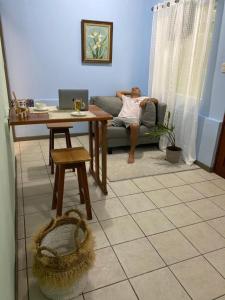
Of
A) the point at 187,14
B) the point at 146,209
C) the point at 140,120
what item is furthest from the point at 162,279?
the point at 187,14

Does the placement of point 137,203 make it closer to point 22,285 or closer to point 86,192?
point 86,192

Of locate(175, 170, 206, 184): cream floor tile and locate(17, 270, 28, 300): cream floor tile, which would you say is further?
locate(175, 170, 206, 184): cream floor tile

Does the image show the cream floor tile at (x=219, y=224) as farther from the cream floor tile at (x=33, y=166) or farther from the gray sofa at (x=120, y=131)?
the cream floor tile at (x=33, y=166)

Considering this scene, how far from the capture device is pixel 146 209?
2182mm

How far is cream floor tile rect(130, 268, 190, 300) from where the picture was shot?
1.38m

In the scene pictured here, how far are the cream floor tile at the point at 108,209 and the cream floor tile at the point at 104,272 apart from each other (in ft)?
1.36

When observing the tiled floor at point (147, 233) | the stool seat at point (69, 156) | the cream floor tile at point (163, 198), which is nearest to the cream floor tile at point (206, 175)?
the tiled floor at point (147, 233)

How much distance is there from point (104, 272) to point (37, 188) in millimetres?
1295

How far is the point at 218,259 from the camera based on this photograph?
165 cm

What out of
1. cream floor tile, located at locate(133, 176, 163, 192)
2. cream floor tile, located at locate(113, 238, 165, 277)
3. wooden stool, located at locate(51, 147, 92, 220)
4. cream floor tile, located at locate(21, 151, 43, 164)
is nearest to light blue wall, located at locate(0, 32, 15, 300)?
wooden stool, located at locate(51, 147, 92, 220)

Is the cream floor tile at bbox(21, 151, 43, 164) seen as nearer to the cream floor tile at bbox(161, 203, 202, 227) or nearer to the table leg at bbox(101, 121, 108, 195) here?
the table leg at bbox(101, 121, 108, 195)

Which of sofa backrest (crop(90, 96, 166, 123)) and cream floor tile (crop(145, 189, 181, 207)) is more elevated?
sofa backrest (crop(90, 96, 166, 123))

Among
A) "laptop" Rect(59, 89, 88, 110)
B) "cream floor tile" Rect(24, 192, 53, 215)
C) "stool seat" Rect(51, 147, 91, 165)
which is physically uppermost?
"laptop" Rect(59, 89, 88, 110)

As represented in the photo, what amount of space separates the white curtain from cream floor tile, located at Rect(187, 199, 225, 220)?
939 millimetres
